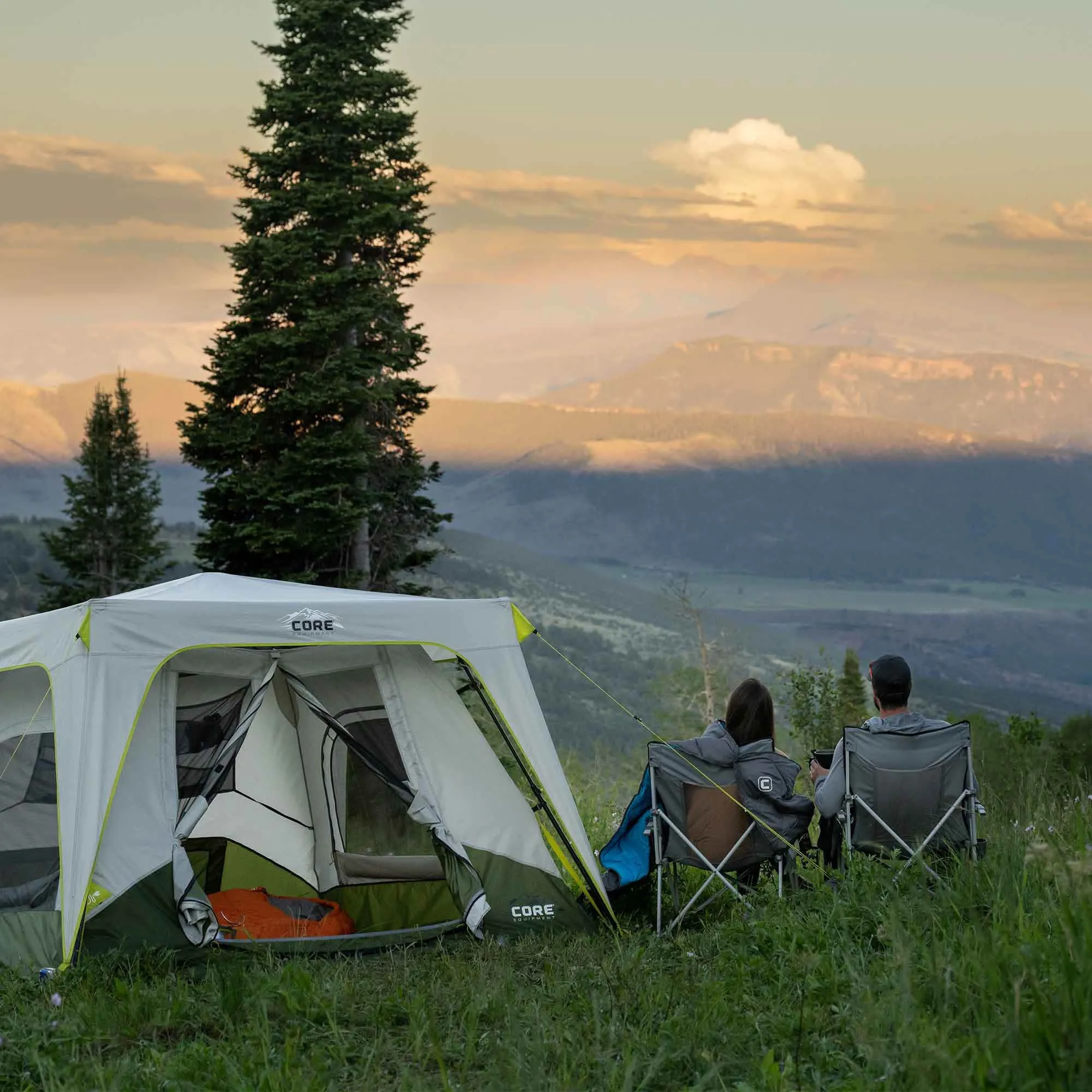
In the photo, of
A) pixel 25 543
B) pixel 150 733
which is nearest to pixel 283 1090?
pixel 150 733

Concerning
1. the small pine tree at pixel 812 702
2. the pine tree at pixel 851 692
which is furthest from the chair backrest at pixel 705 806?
the pine tree at pixel 851 692

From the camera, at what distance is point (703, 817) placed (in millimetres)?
5984

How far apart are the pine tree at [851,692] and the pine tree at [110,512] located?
18.2 metres

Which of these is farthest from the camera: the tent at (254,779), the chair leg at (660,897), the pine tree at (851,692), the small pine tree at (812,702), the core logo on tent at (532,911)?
the pine tree at (851,692)

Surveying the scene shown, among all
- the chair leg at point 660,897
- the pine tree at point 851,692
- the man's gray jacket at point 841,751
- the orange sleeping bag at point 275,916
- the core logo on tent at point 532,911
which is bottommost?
the pine tree at point 851,692

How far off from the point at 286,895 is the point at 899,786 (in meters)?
3.38

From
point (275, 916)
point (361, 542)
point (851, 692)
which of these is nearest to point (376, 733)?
point (275, 916)

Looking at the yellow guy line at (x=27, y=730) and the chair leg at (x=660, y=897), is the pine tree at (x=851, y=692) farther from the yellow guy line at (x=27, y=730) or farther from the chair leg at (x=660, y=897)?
the yellow guy line at (x=27, y=730)

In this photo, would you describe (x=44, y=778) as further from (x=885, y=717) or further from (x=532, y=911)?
(x=885, y=717)

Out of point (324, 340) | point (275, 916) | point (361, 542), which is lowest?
point (275, 916)

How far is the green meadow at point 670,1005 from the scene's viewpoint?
341cm

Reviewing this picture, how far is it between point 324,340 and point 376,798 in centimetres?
1516

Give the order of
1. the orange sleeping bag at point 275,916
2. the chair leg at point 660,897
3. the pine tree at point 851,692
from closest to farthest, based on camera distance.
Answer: the chair leg at point 660,897, the orange sleeping bag at point 275,916, the pine tree at point 851,692

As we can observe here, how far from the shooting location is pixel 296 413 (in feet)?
71.0
